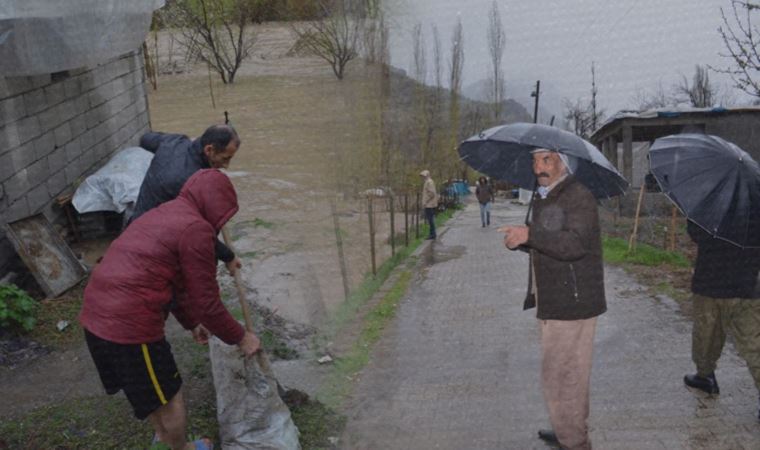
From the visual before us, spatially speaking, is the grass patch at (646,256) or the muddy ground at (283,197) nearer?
the muddy ground at (283,197)

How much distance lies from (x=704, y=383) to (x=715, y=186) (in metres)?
1.36

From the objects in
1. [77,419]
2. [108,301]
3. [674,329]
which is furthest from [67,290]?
[674,329]

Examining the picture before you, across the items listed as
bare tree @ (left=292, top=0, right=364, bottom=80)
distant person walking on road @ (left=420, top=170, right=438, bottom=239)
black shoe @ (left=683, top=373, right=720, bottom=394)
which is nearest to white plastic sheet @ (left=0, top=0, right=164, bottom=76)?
bare tree @ (left=292, top=0, right=364, bottom=80)

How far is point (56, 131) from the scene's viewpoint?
670cm

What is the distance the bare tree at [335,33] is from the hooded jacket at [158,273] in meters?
4.31

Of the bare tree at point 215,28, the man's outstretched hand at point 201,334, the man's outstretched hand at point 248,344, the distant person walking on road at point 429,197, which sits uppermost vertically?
the bare tree at point 215,28

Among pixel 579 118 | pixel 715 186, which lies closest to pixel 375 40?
pixel 715 186

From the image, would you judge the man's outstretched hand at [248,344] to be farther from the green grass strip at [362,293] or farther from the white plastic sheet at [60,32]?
the white plastic sheet at [60,32]

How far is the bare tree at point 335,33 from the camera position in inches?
255

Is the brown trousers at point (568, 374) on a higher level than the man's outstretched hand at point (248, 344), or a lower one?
lower

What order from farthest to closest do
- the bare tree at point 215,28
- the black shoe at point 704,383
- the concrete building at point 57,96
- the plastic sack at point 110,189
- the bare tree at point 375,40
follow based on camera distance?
the bare tree at point 215,28 < the plastic sack at point 110,189 < the bare tree at point 375,40 < the concrete building at point 57,96 < the black shoe at point 704,383

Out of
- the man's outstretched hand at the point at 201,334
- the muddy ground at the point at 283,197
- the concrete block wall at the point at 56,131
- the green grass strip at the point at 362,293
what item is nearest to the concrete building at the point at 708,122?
the muddy ground at the point at 283,197

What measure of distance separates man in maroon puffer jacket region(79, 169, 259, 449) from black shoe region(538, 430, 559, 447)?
1.86m

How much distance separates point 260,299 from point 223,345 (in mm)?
2953
